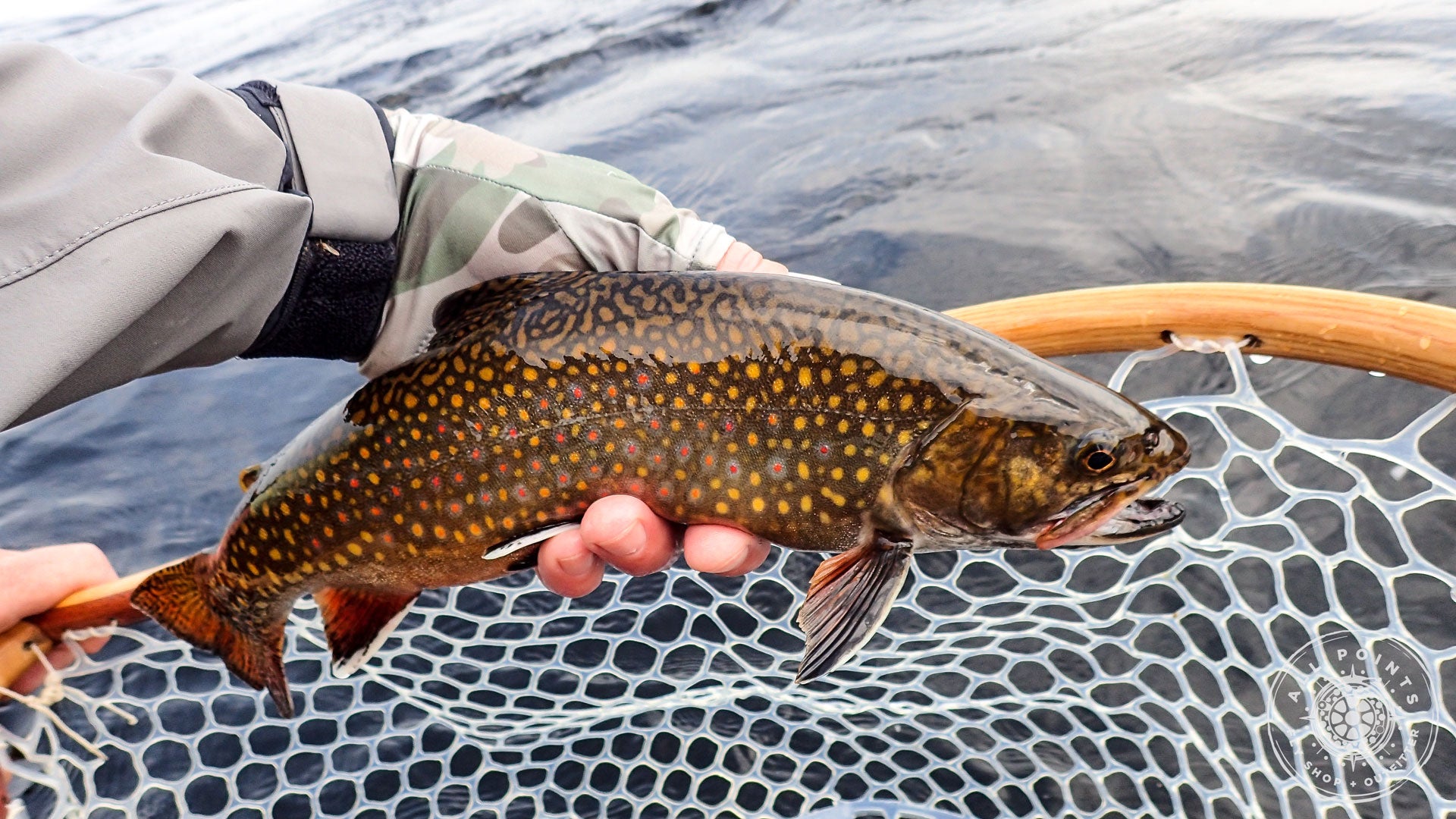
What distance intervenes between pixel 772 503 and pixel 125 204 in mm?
1615

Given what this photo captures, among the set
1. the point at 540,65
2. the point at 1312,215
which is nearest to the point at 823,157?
the point at 1312,215

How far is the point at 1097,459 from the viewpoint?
2059 mm

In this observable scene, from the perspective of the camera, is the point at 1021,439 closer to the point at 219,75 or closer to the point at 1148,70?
the point at 1148,70

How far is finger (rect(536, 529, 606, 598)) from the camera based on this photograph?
2334 mm

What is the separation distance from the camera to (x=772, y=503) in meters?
2.24

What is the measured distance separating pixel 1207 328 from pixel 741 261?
4.17ft

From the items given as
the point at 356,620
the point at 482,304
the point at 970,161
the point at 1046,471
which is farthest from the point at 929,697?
the point at 970,161

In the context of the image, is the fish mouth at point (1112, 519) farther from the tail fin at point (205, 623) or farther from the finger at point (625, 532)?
the tail fin at point (205, 623)

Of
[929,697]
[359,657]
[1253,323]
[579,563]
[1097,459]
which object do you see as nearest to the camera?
[1097,459]

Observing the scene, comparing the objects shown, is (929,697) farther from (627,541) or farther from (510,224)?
(510,224)

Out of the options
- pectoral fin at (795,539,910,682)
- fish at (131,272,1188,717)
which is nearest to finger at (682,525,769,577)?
fish at (131,272,1188,717)

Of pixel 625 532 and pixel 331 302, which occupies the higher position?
pixel 331 302

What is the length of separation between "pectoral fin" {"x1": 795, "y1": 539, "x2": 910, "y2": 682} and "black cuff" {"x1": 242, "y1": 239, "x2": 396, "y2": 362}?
155 centimetres

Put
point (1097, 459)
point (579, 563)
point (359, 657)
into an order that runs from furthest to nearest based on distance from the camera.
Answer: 1. point (359, 657)
2. point (579, 563)
3. point (1097, 459)
